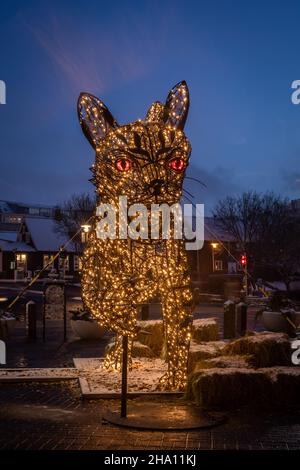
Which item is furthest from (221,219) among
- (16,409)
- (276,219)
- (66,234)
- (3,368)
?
(16,409)

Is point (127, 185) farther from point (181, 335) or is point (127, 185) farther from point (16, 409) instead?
point (16, 409)

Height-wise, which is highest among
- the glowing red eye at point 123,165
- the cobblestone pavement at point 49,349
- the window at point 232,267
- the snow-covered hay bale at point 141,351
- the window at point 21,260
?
the glowing red eye at point 123,165

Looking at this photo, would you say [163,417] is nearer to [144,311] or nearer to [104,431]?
[104,431]

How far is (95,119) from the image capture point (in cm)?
925

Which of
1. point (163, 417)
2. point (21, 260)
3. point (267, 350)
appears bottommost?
point (163, 417)

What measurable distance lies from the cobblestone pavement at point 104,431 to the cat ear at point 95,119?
4021 millimetres

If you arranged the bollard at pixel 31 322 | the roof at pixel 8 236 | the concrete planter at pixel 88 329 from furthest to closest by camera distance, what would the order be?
1. the roof at pixel 8 236
2. the bollard at pixel 31 322
3. the concrete planter at pixel 88 329

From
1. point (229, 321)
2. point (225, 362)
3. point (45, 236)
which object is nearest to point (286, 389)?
point (225, 362)

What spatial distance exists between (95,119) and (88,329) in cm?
718

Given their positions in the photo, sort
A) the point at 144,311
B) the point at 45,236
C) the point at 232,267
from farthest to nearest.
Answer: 1. the point at 45,236
2. the point at 232,267
3. the point at 144,311

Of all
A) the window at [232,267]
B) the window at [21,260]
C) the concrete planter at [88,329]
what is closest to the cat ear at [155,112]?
the concrete planter at [88,329]

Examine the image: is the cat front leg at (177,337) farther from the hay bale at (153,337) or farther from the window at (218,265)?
the window at (218,265)

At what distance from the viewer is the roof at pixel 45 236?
6038 cm
